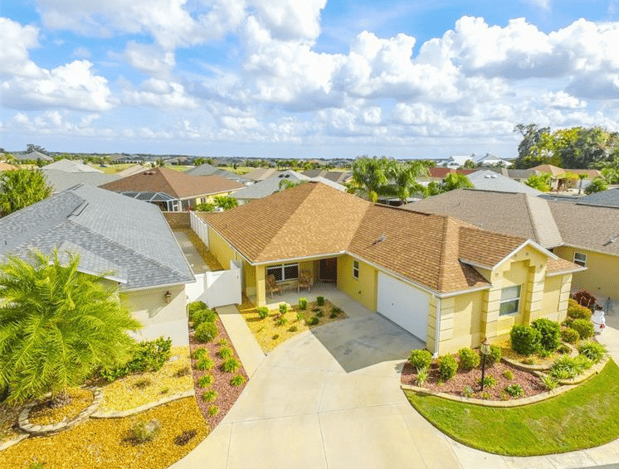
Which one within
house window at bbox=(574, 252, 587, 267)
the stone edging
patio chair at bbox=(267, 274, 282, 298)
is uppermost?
house window at bbox=(574, 252, 587, 267)

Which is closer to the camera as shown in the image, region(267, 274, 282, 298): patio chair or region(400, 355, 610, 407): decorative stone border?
region(400, 355, 610, 407): decorative stone border

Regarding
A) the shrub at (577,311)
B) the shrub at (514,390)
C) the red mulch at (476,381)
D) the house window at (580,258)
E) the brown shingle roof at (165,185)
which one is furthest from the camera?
the brown shingle roof at (165,185)

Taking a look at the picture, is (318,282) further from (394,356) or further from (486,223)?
(486,223)

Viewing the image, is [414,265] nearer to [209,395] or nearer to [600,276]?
[209,395]

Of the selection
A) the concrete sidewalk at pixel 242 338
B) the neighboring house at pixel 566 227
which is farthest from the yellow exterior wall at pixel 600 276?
the concrete sidewalk at pixel 242 338

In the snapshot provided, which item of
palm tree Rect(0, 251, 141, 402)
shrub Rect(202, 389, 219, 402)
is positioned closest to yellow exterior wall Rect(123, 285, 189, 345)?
palm tree Rect(0, 251, 141, 402)

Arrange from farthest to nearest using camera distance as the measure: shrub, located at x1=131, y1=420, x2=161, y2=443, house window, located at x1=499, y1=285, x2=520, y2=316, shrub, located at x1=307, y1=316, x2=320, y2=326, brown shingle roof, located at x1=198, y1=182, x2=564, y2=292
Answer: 1. shrub, located at x1=307, y1=316, x2=320, y2=326
2. house window, located at x1=499, y1=285, x2=520, y2=316
3. brown shingle roof, located at x1=198, y1=182, x2=564, y2=292
4. shrub, located at x1=131, y1=420, x2=161, y2=443

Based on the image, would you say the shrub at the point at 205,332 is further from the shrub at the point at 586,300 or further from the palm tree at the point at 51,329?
the shrub at the point at 586,300

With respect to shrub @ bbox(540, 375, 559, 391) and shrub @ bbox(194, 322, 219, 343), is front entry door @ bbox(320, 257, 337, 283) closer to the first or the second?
shrub @ bbox(194, 322, 219, 343)
